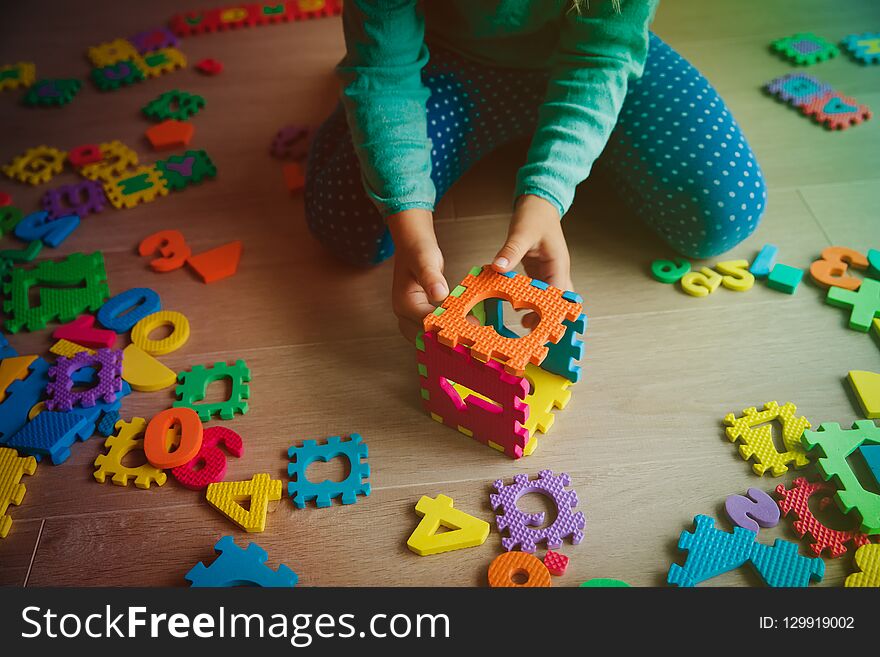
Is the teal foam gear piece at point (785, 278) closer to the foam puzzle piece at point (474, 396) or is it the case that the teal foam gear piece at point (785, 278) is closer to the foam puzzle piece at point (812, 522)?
the foam puzzle piece at point (812, 522)

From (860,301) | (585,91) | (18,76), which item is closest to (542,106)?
(585,91)

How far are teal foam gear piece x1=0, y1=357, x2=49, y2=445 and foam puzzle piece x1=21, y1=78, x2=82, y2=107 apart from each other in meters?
0.77

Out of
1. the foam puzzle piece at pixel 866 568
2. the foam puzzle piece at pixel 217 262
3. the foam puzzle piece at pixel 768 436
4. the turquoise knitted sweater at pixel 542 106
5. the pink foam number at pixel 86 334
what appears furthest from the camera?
the foam puzzle piece at pixel 217 262

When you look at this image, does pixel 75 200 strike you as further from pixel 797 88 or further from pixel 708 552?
pixel 797 88

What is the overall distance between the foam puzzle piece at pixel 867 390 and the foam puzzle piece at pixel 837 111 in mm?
595

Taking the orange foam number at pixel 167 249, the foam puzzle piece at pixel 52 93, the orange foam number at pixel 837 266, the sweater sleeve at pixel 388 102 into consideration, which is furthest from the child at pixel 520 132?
the foam puzzle piece at pixel 52 93

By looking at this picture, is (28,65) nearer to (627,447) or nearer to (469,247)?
(469,247)

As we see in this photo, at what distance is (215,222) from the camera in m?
1.33

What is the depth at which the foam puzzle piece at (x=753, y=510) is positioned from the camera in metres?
0.87

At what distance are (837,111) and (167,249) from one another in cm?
122

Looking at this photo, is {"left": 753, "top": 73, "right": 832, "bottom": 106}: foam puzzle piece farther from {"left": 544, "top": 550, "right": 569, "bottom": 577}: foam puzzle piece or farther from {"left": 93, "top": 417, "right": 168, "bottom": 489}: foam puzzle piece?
{"left": 93, "top": 417, "right": 168, "bottom": 489}: foam puzzle piece

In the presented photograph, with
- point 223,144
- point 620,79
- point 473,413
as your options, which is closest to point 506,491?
point 473,413

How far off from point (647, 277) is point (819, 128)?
0.52m

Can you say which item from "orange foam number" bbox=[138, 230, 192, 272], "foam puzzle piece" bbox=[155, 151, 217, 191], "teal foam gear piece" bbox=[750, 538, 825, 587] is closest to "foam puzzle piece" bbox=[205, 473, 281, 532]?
"orange foam number" bbox=[138, 230, 192, 272]
